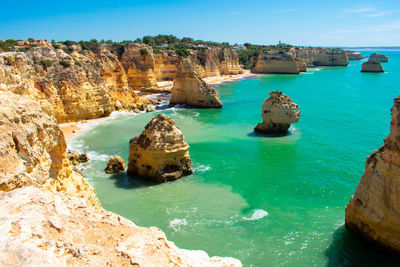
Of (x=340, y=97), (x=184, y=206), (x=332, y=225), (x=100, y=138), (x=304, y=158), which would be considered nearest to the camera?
(x=332, y=225)

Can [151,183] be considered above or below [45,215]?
below

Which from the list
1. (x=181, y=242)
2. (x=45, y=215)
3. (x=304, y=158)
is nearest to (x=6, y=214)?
(x=45, y=215)

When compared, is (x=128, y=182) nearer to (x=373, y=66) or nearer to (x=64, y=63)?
(x=64, y=63)

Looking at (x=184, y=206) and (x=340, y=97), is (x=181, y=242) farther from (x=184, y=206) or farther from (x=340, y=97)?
(x=340, y=97)

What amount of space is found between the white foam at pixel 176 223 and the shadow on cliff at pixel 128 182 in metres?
4.13

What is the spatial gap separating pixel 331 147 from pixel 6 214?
23115 millimetres

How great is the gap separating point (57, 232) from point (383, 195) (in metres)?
10.0

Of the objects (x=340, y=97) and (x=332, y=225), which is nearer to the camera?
(x=332, y=225)

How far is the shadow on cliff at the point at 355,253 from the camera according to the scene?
10.3 metres

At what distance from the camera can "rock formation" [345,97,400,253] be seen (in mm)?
9820

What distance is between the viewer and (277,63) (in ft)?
296

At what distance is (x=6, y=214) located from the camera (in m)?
4.09

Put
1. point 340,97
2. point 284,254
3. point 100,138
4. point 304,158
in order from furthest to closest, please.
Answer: point 340,97, point 100,138, point 304,158, point 284,254

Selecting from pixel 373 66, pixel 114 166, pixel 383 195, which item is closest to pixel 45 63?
pixel 114 166
